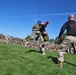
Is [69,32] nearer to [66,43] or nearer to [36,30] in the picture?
[66,43]

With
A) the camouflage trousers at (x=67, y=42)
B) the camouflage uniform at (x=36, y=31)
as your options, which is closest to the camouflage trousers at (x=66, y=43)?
the camouflage trousers at (x=67, y=42)

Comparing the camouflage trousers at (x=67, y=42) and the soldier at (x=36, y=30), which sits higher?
the soldier at (x=36, y=30)

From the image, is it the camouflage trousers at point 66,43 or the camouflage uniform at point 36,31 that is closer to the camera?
the camouflage trousers at point 66,43

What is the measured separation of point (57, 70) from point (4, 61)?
2617 mm

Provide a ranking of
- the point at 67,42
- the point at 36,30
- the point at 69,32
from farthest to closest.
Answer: the point at 36,30 → the point at 67,42 → the point at 69,32

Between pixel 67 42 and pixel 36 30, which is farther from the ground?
pixel 36 30

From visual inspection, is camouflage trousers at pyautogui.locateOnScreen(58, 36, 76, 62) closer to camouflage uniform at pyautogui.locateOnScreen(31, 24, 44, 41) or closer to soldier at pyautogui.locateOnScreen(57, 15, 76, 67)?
soldier at pyautogui.locateOnScreen(57, 15, 76, 67)

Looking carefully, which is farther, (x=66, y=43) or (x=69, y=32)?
(x=66, y=43)

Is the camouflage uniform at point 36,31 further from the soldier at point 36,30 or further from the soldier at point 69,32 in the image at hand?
the soldier at point 69,32

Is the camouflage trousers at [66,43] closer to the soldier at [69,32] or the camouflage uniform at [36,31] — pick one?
the soldier at [69,32]

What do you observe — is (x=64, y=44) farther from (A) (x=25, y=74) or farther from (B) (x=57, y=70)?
(A) (x=25, y=74)

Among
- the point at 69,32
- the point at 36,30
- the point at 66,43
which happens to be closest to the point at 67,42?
the point at 66,43

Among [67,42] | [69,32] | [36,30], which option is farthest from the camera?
[36,30]

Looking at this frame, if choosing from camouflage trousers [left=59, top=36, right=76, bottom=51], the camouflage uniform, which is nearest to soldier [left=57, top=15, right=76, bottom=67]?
camouflage trousers [left=59, top=36, right=76, bottom=51]
